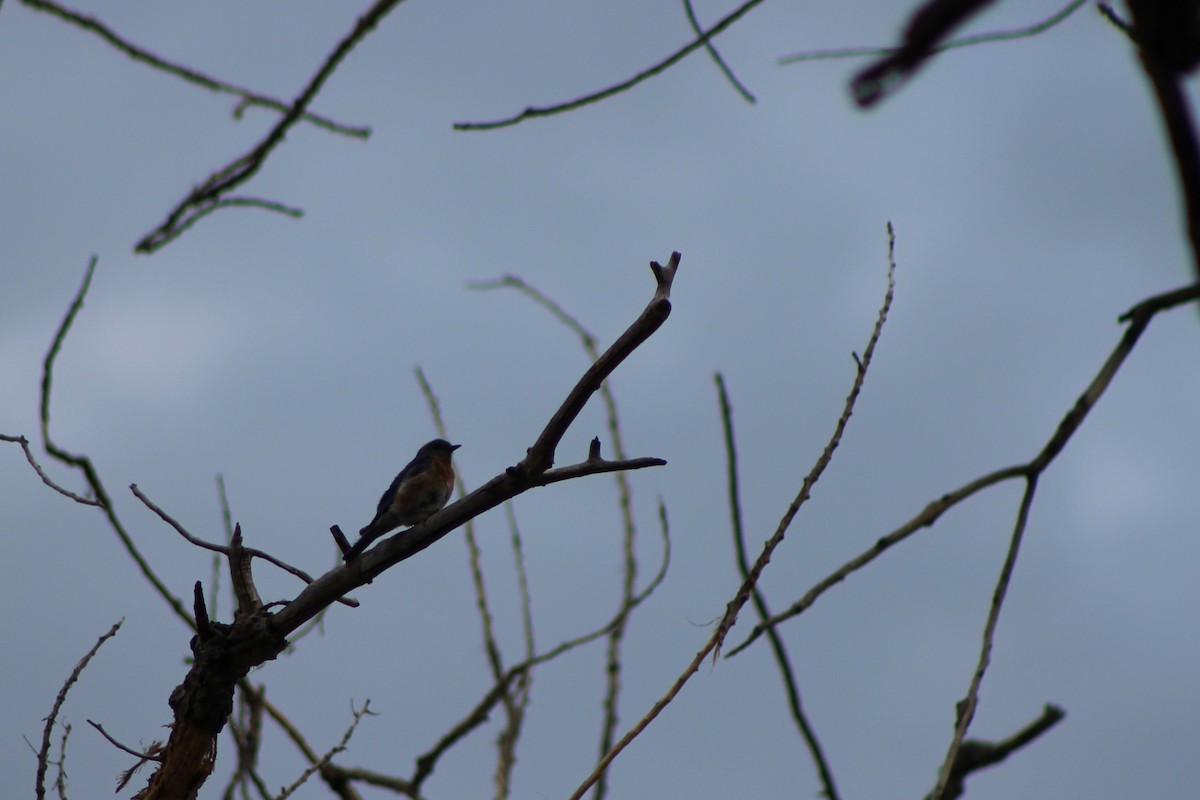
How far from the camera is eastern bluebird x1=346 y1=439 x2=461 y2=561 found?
24.8 ft

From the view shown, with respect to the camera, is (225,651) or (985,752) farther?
(225,651)

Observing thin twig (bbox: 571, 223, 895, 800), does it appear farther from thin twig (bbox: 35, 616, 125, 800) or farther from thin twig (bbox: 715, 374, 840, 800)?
thin twig (bbox: 35, 616, 125, 800)

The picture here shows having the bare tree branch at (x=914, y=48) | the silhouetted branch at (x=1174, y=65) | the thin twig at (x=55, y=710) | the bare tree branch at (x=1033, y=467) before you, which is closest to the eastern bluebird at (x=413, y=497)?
the thin twig at (x=55, y=710)

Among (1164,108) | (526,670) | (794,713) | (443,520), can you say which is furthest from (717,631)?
(526,670)

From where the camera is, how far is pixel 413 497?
300 inches

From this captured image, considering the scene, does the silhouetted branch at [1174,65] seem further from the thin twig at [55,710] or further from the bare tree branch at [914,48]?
the thin twig at [55,710]

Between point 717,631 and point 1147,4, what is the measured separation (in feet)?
6.83

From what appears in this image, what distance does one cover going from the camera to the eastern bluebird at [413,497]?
24.8 feet

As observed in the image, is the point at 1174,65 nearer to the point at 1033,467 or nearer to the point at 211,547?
the point at 1033,467

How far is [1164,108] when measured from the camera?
618 mm

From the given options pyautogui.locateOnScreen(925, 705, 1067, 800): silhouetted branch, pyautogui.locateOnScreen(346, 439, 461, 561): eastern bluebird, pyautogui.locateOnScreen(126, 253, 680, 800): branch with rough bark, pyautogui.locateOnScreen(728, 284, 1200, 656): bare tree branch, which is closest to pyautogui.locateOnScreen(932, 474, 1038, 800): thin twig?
pyautogui.locateOnScreen(728, 284, 1200, 656): bare tree branch

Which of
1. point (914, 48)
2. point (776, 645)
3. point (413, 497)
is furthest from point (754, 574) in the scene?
point (413, 497)

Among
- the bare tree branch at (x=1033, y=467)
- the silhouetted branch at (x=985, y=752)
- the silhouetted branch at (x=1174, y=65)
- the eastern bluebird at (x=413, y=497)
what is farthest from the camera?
the eastern bluebird at (x=413, y=497)

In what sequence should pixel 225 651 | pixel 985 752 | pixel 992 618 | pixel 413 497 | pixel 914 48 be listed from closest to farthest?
pixel 914 48, pixel 992 618, pixel 985 752, pixel 225 651, pixel 413 497
